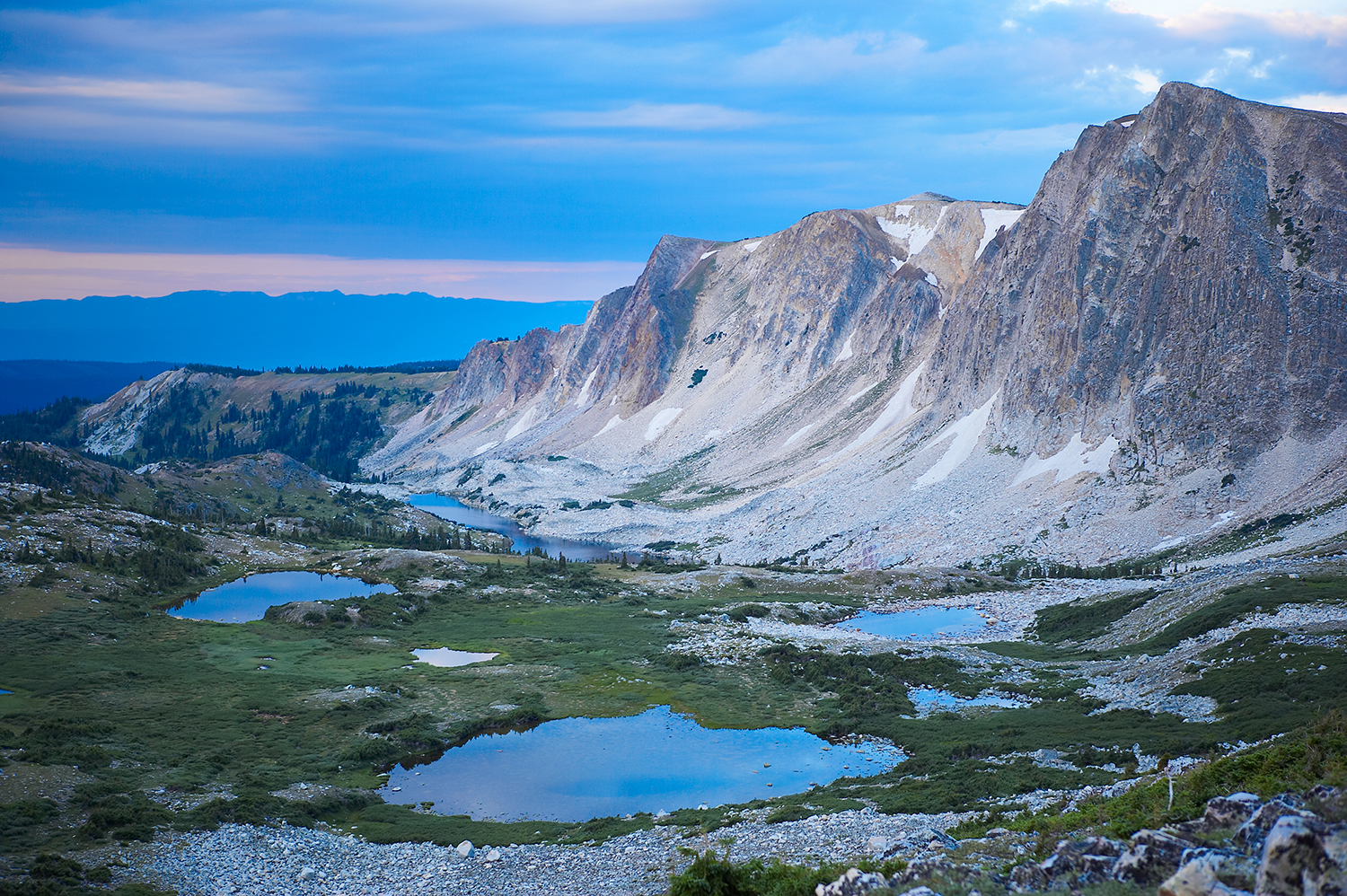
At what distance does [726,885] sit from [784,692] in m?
31.6

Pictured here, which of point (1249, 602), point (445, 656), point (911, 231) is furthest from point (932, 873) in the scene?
point (911, 231)

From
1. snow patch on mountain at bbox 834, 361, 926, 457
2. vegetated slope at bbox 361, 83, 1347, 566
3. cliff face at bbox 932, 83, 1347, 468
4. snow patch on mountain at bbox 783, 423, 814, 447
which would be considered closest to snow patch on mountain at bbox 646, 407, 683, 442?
vegetated slope at bbox 361, 83, 1347, 566

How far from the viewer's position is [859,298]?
587 ft

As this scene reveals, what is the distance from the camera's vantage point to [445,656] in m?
56.4

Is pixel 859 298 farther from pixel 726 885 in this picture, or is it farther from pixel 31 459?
pixel 726 885

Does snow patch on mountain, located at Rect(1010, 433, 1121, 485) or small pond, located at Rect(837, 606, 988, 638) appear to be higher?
snow patch on mountain, located at Rect(1010, 433, 1121, 485)

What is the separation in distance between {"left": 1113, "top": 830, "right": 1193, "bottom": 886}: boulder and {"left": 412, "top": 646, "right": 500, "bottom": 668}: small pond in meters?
46.8

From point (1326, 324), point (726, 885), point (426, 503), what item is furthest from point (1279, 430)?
point (426, 503)

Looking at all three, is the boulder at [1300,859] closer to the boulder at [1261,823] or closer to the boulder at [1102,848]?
the boulder at [1261,823]

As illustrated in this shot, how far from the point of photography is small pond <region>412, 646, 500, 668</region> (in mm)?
54875

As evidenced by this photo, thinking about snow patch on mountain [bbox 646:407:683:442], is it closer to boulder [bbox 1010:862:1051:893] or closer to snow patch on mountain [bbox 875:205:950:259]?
snow patch on mountain [bbox 875:205:950:259]

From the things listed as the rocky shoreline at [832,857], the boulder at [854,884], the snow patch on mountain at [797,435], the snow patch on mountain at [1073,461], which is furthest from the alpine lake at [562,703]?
the snow patch on mountain at [797,435]

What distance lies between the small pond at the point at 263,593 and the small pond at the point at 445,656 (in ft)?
47.9

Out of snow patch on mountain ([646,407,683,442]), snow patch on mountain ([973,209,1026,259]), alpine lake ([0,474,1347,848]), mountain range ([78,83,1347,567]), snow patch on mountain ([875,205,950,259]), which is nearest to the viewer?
alpine lake ([0,474,1347,848])
